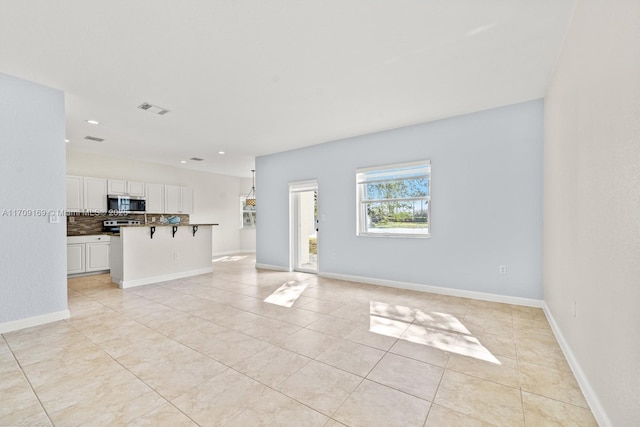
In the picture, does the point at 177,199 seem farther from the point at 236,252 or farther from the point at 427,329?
the point at 427,329

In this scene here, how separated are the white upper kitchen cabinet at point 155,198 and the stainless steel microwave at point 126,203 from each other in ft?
0.50

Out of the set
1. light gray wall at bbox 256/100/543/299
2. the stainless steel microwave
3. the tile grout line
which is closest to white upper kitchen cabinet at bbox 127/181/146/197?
the stainless steel microwave

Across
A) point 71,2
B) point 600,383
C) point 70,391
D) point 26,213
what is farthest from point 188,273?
point 600,383

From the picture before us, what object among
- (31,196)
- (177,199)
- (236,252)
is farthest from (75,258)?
(236,252)

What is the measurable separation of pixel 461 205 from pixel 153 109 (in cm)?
457

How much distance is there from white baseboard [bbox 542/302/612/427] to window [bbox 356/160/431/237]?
211 cm

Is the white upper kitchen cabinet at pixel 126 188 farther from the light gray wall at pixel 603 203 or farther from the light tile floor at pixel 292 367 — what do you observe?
the light gray wall at pixel 603 203

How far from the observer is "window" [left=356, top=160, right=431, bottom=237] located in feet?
14.8

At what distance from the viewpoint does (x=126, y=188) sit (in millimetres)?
6637

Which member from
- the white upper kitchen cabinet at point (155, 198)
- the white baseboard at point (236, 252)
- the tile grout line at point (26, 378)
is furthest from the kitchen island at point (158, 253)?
the white baseboard at point (236, 252)

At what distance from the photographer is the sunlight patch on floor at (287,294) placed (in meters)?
3.96

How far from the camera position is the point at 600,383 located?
1608mm

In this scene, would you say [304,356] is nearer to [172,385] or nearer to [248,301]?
[172,385]

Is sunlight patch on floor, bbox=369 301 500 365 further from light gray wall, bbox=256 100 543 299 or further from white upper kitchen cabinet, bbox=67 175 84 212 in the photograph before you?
white upper kitchen cabinet, bbox=67 175 84 212
